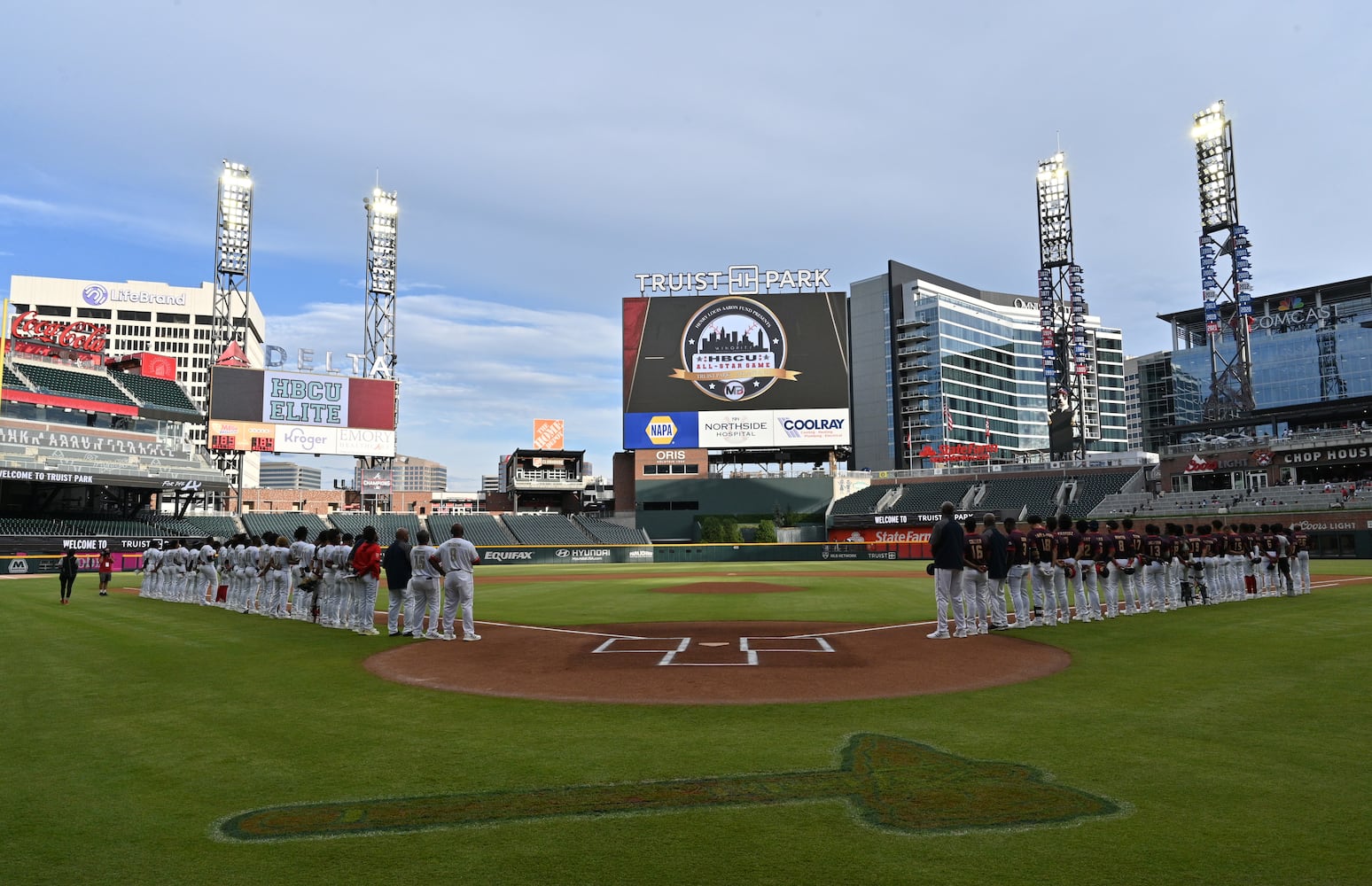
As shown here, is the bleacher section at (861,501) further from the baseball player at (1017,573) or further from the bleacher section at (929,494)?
the baseball player at (1017,573)

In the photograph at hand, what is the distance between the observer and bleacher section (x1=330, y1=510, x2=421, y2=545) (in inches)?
2385

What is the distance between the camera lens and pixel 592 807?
4984mm

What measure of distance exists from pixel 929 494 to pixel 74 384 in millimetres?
61608

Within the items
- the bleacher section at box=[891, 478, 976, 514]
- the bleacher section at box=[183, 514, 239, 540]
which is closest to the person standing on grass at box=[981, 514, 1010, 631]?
the bleacher section at box=[891, 478, 976, 514]

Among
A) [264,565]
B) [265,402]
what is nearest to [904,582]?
[264,565]

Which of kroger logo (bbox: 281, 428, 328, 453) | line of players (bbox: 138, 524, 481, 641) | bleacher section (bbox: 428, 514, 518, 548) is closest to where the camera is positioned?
line of players (bbox: 138, 524, 481, 641)

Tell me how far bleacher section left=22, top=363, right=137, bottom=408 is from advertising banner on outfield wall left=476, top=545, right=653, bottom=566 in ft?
86.3

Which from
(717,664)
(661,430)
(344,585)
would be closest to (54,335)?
(661,430)

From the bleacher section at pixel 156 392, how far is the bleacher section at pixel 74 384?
120 cm

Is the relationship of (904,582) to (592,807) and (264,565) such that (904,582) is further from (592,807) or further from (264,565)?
(592,807)

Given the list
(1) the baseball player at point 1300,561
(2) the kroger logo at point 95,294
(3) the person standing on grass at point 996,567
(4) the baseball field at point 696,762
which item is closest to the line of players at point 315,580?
(4) the baseball field at point 696,762

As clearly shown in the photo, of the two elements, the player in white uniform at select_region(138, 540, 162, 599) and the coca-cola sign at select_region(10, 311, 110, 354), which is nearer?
the player in white uniform at select_region(138, 540, 162, 599)

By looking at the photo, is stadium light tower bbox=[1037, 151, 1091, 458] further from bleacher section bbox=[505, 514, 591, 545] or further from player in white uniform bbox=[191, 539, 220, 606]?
player in white uniform bbox=[191, 539, 220, 606]

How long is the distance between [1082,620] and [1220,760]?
10360 mm
